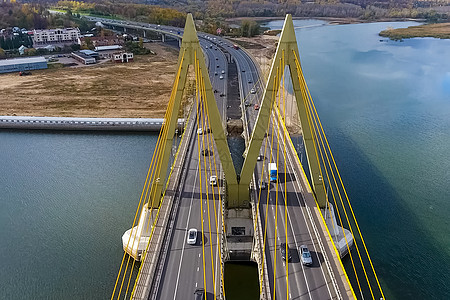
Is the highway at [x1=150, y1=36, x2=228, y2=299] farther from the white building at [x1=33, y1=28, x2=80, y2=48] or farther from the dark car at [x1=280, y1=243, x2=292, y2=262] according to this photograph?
the white building at [x1=33, y1=28, x2=80, y2=48]

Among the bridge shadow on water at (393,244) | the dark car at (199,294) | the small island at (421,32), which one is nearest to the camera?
the dark car at (199,294)

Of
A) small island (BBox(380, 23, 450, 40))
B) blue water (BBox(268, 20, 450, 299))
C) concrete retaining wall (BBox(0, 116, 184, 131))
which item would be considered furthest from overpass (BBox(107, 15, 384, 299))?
small island (BBox(380, 23, 450, 40))

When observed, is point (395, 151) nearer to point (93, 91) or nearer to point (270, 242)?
point (270, 242)

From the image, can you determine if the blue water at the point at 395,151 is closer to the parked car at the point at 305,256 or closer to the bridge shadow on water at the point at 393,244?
the bridge shadow on water at the point at 393,244

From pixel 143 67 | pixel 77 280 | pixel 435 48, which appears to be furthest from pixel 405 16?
pixel 77 280

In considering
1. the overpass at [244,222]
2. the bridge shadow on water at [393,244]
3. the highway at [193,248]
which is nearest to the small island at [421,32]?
the bridge shadow on water at [393,244]

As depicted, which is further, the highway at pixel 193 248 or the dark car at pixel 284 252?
the dark car at pixel 284 252

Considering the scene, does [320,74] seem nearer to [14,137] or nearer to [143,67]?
[143,67]

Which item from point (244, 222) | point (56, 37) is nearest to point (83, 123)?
point (244, 222)
